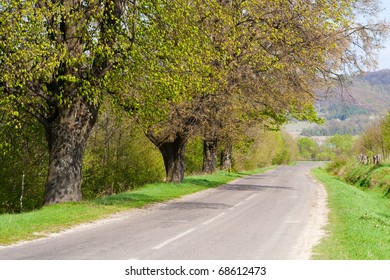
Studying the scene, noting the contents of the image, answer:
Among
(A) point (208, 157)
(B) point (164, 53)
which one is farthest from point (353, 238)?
(A) point (208, 157)

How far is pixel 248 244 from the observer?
1102 centimetres

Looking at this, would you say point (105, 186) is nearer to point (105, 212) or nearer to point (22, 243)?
point (105, 212)

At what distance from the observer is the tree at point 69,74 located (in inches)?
646

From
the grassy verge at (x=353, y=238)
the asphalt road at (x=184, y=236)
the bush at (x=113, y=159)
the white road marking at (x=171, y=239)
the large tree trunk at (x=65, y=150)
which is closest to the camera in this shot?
the asphalt road at (x=184, y=236)

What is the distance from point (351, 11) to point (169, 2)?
13.2m

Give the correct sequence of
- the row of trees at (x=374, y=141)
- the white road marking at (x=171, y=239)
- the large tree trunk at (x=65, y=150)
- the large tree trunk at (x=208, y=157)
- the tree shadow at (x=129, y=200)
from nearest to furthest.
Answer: the white road marking at (x=171, y=239) < the large tree trunk at (x=65, y=150) < the tree shadow at (x=129, y=200) < the large tree trunk at (x=208, y=157) < the row of trees at (x=374, y=141)

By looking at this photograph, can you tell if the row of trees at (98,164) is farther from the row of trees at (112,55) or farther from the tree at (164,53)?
the tree at (164,53)

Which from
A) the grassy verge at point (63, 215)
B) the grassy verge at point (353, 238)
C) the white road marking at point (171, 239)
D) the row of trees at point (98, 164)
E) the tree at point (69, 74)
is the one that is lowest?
the grassy verge at point (353, 238)

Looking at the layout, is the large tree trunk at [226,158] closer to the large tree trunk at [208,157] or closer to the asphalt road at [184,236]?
the large tree trunk at [208,157]

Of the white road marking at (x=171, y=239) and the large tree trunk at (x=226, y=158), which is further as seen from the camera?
the large tree trunk at (x=226, y=158)

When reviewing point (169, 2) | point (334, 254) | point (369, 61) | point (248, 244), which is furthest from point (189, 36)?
point (369, 61)

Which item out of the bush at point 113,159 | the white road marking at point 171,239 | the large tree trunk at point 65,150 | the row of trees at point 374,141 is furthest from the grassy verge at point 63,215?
the row of trees at point 374,141

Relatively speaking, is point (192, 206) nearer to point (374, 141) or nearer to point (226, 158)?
point (226, 158)

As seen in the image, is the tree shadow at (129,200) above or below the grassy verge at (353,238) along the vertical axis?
above
